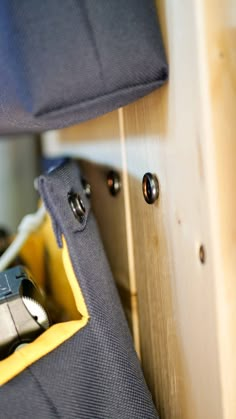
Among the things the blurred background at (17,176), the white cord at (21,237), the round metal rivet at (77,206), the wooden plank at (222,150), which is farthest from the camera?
the blurred background at (17,176)

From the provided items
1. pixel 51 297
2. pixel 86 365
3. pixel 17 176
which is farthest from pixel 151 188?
pixel 17 176

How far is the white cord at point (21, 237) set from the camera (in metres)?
0.61

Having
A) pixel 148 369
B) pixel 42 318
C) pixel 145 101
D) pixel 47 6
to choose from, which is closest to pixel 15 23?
pixel 47 6

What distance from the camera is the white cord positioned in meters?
0.61

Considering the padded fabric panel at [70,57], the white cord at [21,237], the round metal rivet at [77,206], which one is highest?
the padded fabric panel at [70,57]

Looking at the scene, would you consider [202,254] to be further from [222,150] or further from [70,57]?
[70,57]

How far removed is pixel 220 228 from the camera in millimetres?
376

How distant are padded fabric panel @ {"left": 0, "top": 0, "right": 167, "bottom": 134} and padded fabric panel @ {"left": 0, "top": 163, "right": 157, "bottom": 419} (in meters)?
0.09

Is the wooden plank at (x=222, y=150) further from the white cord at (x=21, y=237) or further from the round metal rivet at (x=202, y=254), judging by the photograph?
the white cord at (x=21, y=237)

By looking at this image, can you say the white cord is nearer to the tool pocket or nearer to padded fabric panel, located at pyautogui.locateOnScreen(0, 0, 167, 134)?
the tool pocket

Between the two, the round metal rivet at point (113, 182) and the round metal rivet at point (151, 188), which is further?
the round metal rivet at point (113, 182)

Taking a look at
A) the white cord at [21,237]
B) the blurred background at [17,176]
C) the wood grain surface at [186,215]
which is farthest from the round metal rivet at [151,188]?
the blurred background at [17,176]

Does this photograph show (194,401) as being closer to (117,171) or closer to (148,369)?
(148,369)

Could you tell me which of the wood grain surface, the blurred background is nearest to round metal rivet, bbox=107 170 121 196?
the wood grain surface
